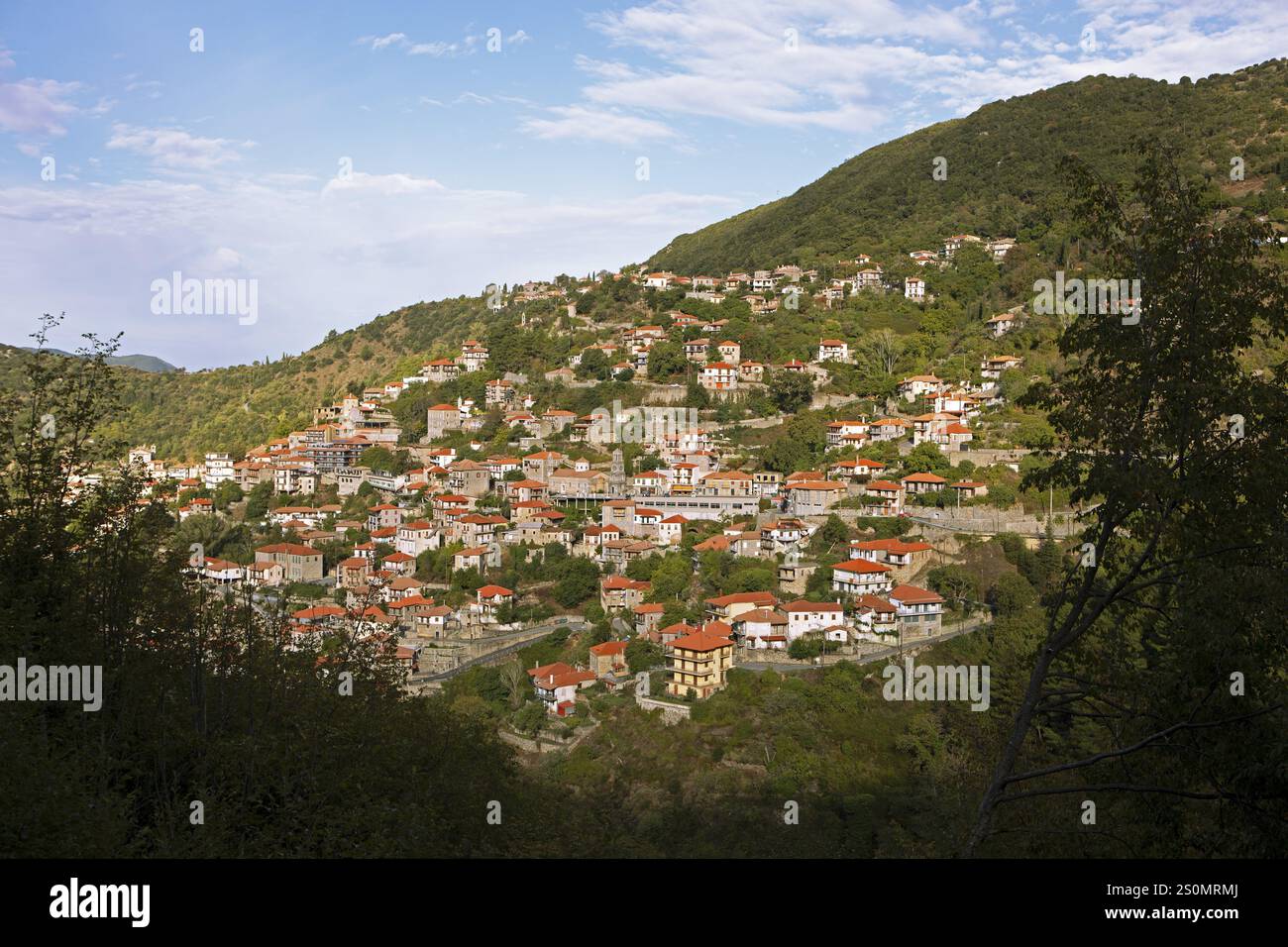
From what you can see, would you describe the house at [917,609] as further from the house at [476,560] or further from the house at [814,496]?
the house at [476,560]

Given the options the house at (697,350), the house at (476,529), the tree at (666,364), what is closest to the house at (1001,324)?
the house at (697,350)

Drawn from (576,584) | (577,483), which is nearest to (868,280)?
(577,483)

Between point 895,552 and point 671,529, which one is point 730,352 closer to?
point 671,529

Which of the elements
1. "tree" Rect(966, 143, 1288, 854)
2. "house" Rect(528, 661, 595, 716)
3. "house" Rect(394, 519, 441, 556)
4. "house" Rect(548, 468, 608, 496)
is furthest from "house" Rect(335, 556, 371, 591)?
"tree" Rect(966, 143, 1288, 854)

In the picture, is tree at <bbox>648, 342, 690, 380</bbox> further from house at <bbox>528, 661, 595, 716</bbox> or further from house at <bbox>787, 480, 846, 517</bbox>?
house at <bbox>528, 661, 595, 716</bbox>

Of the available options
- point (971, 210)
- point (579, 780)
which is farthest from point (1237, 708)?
point (971, 210)
